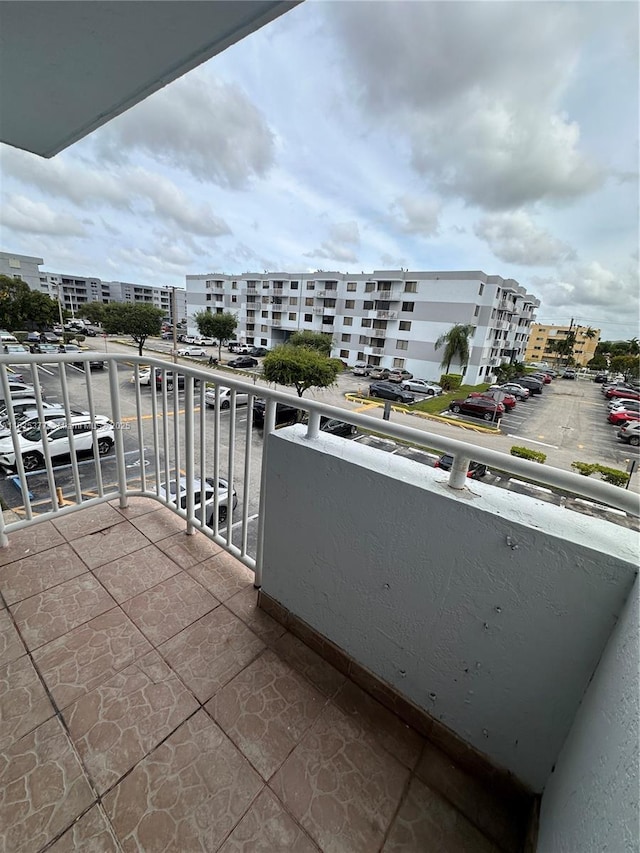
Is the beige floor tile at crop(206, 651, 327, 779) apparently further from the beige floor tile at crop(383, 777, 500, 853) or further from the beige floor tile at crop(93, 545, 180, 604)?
the beige floor tile at crop(93, 545, 180, 604)

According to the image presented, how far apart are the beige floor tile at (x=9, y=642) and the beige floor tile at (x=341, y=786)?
3.54ft

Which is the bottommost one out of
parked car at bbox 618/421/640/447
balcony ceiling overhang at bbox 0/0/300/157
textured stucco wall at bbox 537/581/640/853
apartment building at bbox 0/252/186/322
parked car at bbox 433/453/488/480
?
parked car at bbox 618/421/640/447

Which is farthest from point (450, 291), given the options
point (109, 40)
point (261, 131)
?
point (109, 40)

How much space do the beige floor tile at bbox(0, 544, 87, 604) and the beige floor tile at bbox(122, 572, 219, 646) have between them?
408 mm

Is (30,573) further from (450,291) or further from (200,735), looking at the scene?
(450,291)

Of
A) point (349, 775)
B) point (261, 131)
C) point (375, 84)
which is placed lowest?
point (349, 775)

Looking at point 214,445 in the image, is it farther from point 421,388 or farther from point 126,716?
point 421,388

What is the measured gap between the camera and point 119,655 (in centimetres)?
125

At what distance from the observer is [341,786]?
96cm

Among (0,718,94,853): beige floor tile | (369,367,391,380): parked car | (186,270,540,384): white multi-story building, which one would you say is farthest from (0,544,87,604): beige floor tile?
(186,270,540,384): white multi-story building

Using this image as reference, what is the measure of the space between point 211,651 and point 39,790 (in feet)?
1.78

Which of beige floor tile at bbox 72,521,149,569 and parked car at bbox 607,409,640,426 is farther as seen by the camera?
parked car at bbox 607,409,640,426

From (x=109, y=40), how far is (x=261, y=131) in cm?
619

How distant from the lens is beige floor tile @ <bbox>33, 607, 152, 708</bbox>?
3.76 ft
